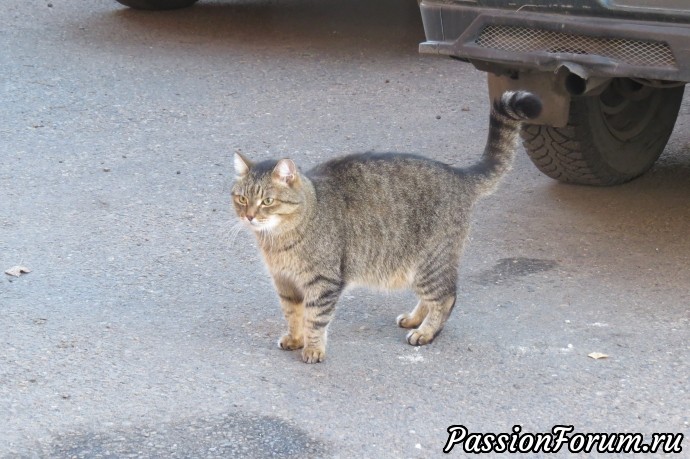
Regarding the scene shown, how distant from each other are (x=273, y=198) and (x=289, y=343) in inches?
24.4

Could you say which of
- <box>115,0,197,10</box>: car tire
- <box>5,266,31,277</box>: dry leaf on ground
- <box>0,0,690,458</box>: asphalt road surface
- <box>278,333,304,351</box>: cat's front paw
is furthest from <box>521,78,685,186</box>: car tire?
<box>115,0,197,10</box>: car tire

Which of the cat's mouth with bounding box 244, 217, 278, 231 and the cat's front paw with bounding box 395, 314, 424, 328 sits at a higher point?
the cat's mouth with bounding box 244, 217, 278, 231

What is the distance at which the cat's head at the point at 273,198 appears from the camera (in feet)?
14.3

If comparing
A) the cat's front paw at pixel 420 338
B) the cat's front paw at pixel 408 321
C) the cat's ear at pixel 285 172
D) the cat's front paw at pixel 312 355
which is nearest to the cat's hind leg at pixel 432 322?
the cat's front paw at pixel 420 338

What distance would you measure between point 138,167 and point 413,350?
9.63 feet

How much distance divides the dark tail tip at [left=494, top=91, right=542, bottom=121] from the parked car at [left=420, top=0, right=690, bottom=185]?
13.2 inches

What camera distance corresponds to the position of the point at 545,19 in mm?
4781

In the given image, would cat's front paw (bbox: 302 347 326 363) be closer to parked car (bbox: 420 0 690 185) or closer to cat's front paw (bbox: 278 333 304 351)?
cat's front paw (bbox: 278 333 304 351)

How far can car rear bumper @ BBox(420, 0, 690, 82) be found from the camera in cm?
455

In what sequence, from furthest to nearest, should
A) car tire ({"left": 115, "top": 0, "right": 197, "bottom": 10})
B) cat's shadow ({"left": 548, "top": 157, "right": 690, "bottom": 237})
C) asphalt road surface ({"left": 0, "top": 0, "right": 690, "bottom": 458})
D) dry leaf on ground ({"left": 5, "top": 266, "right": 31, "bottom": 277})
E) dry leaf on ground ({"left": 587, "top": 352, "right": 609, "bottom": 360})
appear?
car tire ({"left": 115, "top": 0, "right": 197, "bottom": 10})
cat's shadow ({"left": 548, "top": 157, "right": 690, "bottom": 237})
dry leaf on ground ({"left": 5, "top": 266, "right": 31, "bottom": 277})
dry leaf on ground ({"left": 587, "top": 352, "right": 609, "bottom": 360})
asphalt road surface ({"left": 0, "top": 0, "right": 690, "bottom": 458})

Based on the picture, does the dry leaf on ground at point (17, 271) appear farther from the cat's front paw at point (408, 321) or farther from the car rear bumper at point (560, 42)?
the car rear bumper at point (560, 42)

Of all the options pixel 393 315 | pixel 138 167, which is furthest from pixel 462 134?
pixel 393 315

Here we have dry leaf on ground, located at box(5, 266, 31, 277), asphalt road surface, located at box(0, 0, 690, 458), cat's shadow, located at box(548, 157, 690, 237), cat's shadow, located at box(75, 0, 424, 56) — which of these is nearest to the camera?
asphalt road surface, located at box(0, 0, 690, 458)

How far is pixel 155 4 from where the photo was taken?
1079 centimetres
